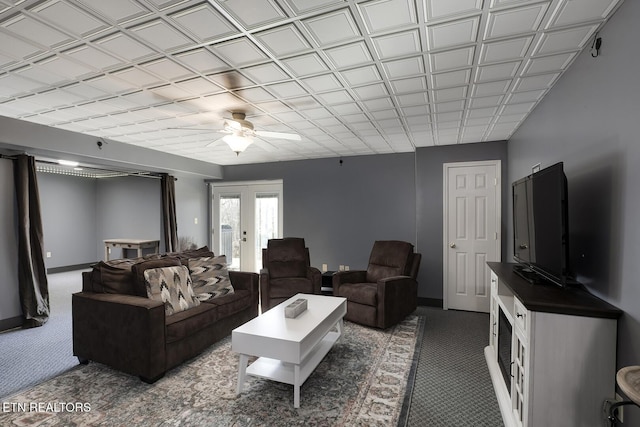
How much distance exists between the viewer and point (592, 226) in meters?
1.79

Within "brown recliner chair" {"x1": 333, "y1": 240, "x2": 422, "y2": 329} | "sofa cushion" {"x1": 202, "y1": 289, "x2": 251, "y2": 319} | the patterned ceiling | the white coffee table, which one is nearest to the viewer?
the patterned ceiling

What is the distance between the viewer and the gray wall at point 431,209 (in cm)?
443

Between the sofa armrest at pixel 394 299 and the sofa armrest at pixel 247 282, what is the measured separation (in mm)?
1490

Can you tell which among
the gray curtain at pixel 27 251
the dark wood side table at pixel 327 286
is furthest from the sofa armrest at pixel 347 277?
the gray curtain at pixel 27 251

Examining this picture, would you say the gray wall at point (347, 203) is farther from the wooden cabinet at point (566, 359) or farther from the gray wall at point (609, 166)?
the wooden cabinet at point (566, 359)

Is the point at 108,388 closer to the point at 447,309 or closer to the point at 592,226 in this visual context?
the point at 592,226

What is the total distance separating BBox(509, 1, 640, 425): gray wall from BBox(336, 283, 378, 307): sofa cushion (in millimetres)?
1975

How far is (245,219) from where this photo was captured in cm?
630

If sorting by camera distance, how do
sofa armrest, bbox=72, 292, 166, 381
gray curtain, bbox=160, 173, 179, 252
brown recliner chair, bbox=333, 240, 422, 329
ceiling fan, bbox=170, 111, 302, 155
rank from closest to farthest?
1. sofa armrest, bbox=72, 292, 166, 381
2. ceiling fan, bbox=170, 111, 302, 155
3. brown recliner chair, bbox=333, 240, 422, 329
4. gray curtain, bbox=160, 173, 179, 252

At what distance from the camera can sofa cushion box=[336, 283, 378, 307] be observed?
3512 millimetres

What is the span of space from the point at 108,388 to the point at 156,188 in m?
5.01

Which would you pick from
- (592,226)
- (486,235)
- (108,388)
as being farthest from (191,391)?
(486,235)

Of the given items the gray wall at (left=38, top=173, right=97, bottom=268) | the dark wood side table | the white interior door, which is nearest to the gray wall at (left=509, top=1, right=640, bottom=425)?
the white interior door

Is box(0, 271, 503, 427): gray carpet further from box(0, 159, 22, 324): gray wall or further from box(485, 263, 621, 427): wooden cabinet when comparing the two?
box(485, 263, 621, 427): wooden cabinet
